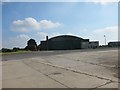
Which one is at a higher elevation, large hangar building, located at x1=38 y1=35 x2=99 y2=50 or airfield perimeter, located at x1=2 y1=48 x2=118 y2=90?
large hangar building, located at x1=38 y1=35 x2=99 y2=50

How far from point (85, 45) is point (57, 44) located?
14651 millimetres

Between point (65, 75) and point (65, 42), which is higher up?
point (65, 42)

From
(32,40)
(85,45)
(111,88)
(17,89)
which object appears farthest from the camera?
(85,45)

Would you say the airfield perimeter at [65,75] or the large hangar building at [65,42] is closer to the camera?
the airfield perimeter at [65,75]

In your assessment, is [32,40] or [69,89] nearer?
[69,89]

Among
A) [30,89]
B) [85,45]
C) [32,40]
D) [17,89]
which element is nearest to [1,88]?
[17,89]

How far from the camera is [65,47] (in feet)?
319

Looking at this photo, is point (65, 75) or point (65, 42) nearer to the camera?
point (65, 75)

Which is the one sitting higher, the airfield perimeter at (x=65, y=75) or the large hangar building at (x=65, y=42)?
the large hangar building at (x=65, y=42)

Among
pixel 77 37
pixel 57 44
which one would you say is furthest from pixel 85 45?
pixel 57 44

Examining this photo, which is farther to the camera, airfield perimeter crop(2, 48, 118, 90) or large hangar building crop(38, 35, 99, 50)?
large hangar building crop(38, 35, 99, 50)

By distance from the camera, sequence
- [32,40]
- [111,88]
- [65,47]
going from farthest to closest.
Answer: [65,47]
[32,40]
[111,88]

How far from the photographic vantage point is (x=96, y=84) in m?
8.58

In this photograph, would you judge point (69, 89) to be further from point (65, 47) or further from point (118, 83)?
point (65, 47)
